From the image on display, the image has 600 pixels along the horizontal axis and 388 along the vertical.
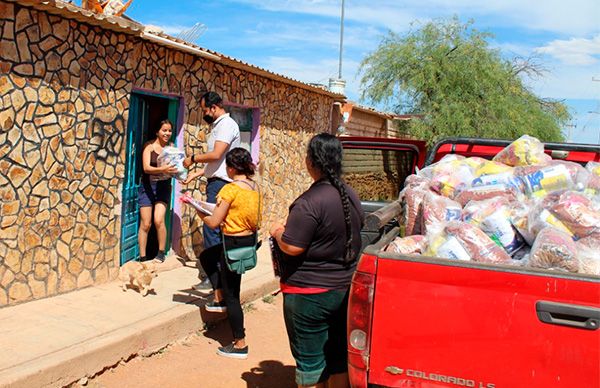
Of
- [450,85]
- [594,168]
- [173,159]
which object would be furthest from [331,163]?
[450,85]

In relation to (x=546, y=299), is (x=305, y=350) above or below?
below

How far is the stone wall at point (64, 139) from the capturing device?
17.4ft

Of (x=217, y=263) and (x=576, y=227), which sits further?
(x=217, y=263)

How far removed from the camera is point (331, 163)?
3607 mm

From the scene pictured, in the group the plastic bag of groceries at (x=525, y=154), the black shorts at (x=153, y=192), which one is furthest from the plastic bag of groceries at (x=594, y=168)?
the black shorts at (x=153, y=192)

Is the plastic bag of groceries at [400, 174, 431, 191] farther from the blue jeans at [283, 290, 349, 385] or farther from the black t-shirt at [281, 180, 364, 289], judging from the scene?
the blue jeans at [283, 290, 349, 385]

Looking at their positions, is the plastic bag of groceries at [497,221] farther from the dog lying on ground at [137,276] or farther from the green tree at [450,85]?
the green tree at [450,85]

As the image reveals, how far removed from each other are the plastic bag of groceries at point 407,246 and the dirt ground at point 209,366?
7.08 feet

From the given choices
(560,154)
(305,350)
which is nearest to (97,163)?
(305,350)

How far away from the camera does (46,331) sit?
4.89 meters

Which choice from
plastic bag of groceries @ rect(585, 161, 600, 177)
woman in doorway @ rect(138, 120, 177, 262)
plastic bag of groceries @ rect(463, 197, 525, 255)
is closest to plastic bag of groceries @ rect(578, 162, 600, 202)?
plastic bag of groceries @ rect(585, 161, 600, 177)

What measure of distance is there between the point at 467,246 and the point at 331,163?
0.96 meters

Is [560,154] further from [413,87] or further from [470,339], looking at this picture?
[413,87]

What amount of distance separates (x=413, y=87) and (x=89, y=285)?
629 inches
